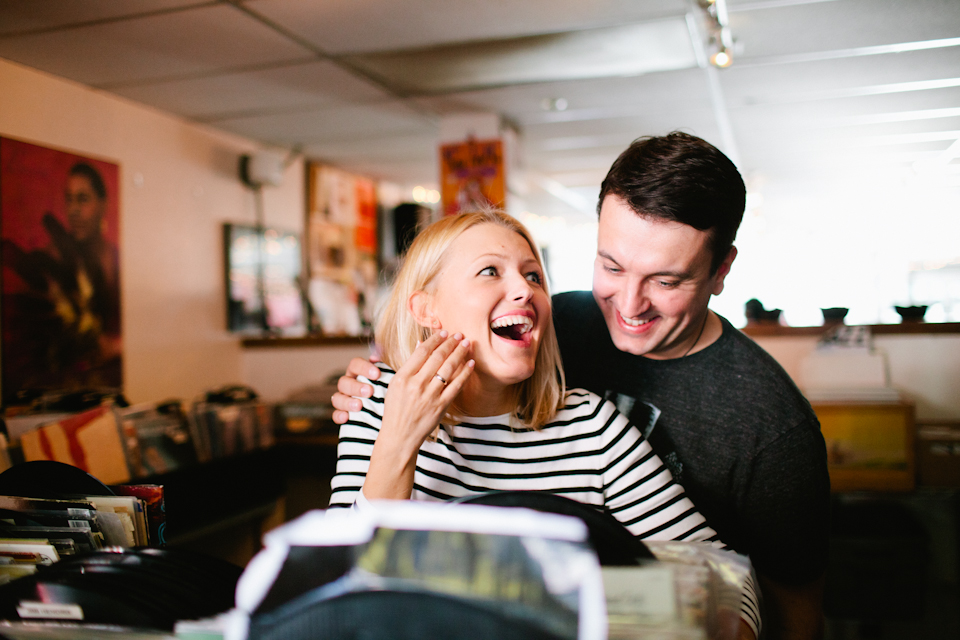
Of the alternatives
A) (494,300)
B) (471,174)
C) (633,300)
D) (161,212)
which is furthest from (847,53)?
(161,212)

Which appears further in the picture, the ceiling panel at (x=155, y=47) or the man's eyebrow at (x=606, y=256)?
the ceiling panel at (x=155, y=47)

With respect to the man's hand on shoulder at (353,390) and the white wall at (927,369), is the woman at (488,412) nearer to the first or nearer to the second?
the man's hand on shoulder at (353,390)

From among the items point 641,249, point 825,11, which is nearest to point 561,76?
point 825,11

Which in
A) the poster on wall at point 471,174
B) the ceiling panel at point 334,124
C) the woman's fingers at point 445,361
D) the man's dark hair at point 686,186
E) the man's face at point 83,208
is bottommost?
the woman's fingers at point 445,361

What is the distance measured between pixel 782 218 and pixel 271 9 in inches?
250

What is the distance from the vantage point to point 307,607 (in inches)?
23.0

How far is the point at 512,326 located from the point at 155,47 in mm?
2386

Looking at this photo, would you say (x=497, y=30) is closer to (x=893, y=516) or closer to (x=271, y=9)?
(x=271, y=9)

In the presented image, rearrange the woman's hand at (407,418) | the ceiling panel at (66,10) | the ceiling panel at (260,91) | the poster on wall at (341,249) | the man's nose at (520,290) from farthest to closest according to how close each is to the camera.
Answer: the poster on wall at (341,249)
the ceiling panel at (260,91)
the ceiling panel at (66,10)
the man's nose at (520,290)
the woman's hand at (407,418)

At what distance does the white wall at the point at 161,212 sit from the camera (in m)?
3.12

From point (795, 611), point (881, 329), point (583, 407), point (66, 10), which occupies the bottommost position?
point (795, 611)

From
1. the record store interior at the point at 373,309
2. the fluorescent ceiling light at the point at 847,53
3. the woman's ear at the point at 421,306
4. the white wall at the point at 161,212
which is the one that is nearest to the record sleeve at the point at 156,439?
the record store interior at the point at 373,309

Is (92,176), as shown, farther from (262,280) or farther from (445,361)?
(445,361)

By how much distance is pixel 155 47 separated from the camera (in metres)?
2.89
